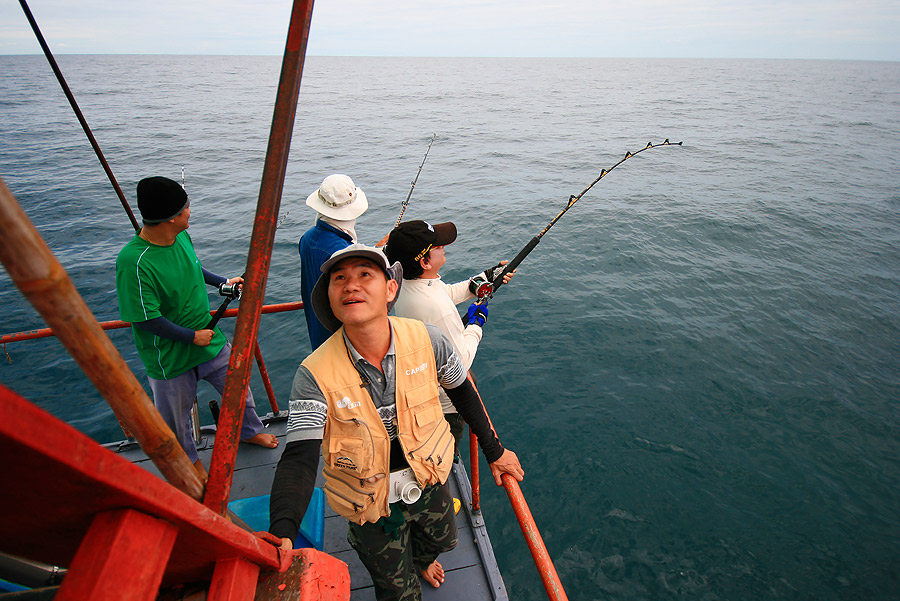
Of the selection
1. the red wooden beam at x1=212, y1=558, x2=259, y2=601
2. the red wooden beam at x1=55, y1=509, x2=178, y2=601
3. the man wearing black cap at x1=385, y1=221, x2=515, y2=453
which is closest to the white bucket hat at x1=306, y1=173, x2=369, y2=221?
the man wearing black cap at x1=385, y1=221, x2=515, y2=453

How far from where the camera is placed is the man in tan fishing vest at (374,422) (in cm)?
191

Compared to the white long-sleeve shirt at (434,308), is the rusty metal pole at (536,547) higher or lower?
lower

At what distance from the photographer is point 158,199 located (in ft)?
9.48

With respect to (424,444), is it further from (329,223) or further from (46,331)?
(46,331)

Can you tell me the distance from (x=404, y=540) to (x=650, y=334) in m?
7.80

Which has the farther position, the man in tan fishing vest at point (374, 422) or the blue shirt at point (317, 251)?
the blue shirt at point (317, 251)

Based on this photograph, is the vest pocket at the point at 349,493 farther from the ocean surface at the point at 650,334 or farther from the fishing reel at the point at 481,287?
the ocean surface at the point at 650,334

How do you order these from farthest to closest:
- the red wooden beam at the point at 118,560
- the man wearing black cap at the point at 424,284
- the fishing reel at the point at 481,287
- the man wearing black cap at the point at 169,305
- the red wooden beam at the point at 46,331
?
the fishing reel at the point at 481,287, the red wooden beam at the point at 46,331, the man wearing black cap at the point at 169,305, the man wearing black cap at the point at 424,284, the red wooden beam at the point at 118,560

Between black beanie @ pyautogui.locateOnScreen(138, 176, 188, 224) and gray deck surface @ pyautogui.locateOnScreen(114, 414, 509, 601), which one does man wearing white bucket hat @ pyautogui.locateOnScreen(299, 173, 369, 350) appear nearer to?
black beanie @ pyautogui.locateOnScreen(138, 176, 188, 224)

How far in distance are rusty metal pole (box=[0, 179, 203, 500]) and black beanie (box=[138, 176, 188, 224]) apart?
2.38m

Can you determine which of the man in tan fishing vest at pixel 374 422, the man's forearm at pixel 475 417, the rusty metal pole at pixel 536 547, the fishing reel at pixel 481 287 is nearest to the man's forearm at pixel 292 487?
the man in tan fishing vest at pixel 374 422

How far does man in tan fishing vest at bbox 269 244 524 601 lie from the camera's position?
1912 mm

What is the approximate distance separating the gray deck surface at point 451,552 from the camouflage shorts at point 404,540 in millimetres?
693

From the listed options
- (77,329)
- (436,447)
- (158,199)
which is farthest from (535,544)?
(158,199)
